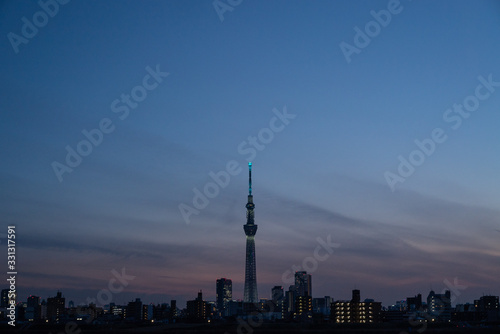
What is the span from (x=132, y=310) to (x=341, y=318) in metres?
88.1

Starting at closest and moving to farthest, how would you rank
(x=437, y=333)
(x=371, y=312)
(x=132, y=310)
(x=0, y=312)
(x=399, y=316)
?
(x=437, y=333)
(x=0, y=312)
(x=371, y=312)
(x=399, y=316)
(x=132, y=310)

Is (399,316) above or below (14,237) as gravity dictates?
below

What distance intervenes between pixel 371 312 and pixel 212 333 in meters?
64.7

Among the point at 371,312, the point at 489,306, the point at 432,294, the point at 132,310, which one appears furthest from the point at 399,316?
the point at 132,310

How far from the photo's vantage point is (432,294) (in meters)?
199

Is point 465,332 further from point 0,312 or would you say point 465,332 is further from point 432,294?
point 432,294

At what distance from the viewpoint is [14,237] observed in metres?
48.2

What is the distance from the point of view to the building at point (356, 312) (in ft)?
434

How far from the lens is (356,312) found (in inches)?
5266

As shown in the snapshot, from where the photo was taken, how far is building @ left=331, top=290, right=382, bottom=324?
434 feet

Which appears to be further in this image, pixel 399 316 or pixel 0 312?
pixel 399 316

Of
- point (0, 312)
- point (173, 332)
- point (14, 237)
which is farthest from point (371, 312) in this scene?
point (14, 237)

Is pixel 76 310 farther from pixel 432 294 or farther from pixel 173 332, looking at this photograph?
pixel 432 294

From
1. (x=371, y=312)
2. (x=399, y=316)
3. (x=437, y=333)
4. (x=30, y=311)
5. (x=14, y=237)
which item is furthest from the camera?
(x=30, y=311)
